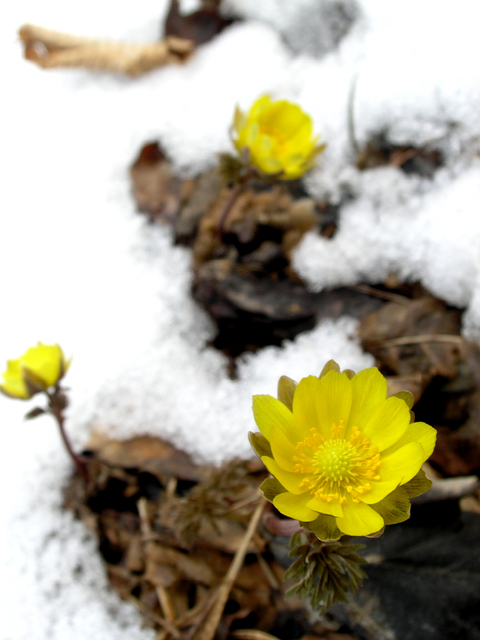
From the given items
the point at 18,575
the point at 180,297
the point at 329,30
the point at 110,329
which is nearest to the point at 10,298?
the point at 110,329

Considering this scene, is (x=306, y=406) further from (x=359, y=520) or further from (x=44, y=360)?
(x=44, y=360)

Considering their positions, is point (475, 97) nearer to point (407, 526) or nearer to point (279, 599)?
point (407, 526)

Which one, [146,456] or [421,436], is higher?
[421,436]

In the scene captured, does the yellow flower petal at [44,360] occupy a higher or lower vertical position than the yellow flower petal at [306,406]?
higher

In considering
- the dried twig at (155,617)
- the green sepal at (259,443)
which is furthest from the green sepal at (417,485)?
the dried twig at (155,617)

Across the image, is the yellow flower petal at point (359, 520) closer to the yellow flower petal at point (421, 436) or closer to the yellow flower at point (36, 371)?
the yellow flower petal at point (421, 436)

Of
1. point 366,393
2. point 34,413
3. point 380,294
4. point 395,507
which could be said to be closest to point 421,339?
point 380,294
